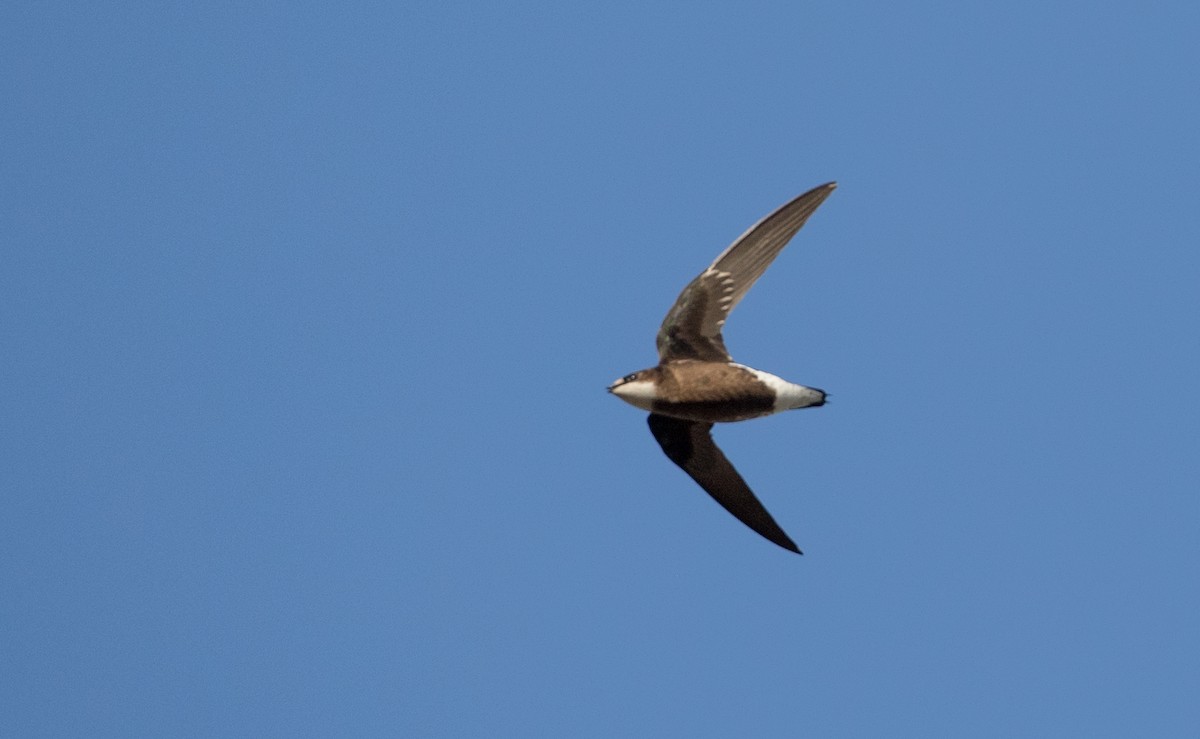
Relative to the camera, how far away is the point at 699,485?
1385cm

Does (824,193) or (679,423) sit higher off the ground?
(824,193)

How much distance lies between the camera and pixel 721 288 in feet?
43.1

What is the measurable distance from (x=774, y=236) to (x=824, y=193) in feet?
1.37

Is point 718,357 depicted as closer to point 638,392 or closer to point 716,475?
point 638,392

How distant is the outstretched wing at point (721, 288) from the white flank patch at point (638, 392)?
12.0 inches

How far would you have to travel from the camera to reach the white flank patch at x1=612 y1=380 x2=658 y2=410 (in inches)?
509

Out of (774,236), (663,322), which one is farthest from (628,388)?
(774,236)

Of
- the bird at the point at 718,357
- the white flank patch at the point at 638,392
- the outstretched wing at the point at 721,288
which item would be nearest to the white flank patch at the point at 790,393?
the bird at the point at 718,357

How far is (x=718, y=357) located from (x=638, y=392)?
601 mm

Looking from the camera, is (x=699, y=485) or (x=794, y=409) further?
(x=699, y=485)

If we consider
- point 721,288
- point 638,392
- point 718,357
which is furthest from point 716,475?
point 721,288

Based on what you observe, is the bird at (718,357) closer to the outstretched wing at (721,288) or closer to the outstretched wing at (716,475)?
the outstretched wing at (721,288)

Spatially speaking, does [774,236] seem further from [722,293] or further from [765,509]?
[765,509]

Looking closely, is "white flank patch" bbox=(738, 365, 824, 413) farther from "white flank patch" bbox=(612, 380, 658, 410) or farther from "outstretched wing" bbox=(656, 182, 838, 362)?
"white flank patch" bbox=(612, 380, 658, 410)
